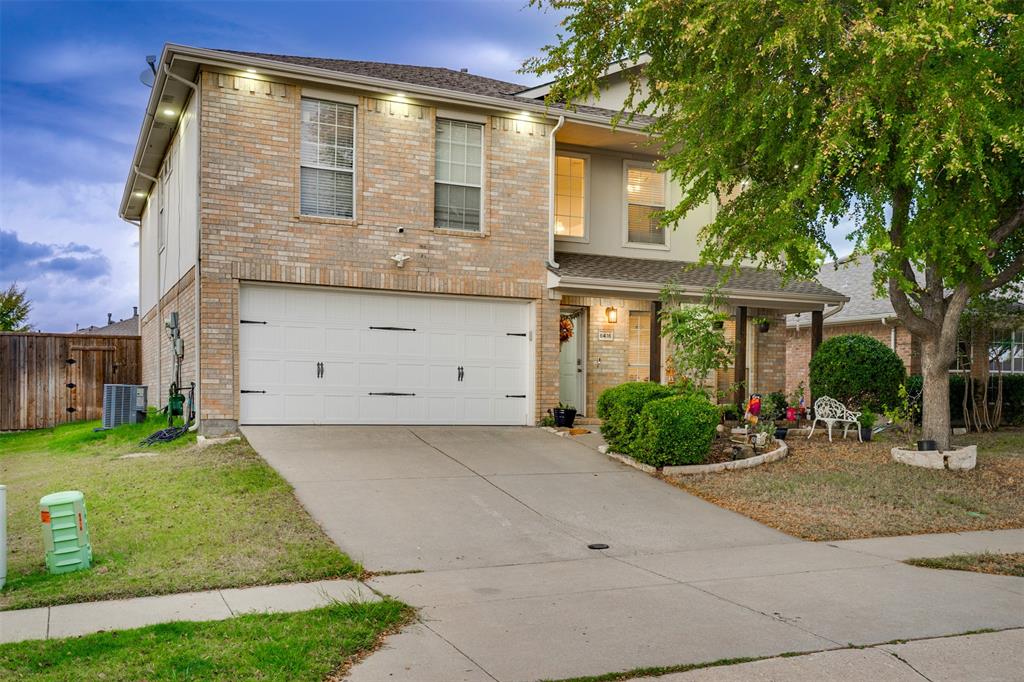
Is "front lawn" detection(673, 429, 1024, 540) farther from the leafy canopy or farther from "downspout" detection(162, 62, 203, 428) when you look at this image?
"downspout" detection(162, 62, 203, 428)

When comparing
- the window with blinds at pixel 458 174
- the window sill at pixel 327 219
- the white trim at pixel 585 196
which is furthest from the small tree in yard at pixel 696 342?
the window sill at pixel 327 219

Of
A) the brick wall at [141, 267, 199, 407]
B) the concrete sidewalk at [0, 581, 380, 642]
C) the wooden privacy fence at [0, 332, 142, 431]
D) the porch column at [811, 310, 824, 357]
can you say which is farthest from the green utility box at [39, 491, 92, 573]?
the wooden privacy fence at [0, 332, 142, 431]

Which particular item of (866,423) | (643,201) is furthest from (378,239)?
(866,423)

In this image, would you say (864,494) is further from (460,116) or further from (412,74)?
(412,74)

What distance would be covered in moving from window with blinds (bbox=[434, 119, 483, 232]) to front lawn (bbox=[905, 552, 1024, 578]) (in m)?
8.81

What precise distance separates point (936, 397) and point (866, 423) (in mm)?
1930

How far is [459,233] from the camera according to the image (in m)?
13.5

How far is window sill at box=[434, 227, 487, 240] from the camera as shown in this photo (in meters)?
13.4

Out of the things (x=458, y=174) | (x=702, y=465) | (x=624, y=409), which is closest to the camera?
(x=702, y=465)

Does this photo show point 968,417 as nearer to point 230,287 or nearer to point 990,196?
point 990,196

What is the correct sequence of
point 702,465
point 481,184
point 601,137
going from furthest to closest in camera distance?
point 601,137, point 481,184, point 702,465

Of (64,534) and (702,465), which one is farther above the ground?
(64,534)

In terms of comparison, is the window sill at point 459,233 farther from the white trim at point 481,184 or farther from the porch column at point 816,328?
the porch column at point 816,328

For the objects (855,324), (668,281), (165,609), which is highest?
(668,281)
